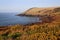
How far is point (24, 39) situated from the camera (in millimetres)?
6641

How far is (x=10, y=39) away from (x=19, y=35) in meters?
0.67

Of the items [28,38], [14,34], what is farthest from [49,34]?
[14,34]

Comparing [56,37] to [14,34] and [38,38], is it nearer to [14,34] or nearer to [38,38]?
[38,38]

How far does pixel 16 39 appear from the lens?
689cm

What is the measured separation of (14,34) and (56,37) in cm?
169

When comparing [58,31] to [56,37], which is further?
[58,31]

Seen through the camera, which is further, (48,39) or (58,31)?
(58,31)

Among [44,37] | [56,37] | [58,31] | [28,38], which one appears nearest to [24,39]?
[28,38]

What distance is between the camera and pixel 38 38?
6.59 meters

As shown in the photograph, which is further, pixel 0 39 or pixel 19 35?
pixel 19 35

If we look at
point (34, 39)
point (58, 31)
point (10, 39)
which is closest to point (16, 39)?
point (10, 39)

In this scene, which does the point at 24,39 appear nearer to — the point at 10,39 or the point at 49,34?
the point at 10,39

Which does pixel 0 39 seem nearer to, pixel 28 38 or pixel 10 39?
pixel 10 39

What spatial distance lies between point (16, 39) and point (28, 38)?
1.68ft
